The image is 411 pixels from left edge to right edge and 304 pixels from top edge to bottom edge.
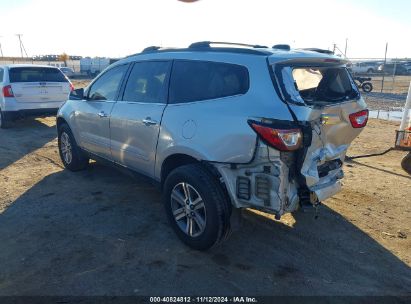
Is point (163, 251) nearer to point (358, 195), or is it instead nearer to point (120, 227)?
point (120, 227)

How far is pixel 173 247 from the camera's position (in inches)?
142

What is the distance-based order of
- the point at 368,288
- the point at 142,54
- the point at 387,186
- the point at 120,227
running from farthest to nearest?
the point at 387,186 → the point at 142,54 → the point at 120,227 → the point at 368,288

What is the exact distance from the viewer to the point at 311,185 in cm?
A: 311

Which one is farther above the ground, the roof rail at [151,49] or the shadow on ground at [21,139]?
the roof rail at [151,49]

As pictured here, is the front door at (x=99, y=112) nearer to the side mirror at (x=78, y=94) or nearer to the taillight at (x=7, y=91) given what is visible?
the side mirror at (x=78, y=94)

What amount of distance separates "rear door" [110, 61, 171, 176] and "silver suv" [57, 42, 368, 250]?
0.01 metres

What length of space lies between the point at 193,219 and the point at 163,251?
17.6 inches

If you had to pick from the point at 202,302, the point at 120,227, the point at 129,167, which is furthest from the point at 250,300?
the point at 129,167

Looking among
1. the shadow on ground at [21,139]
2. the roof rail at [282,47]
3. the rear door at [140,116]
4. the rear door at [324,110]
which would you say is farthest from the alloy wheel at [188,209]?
the shadow on ground at [21,139]

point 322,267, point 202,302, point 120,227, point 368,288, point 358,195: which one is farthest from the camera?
point 358,195

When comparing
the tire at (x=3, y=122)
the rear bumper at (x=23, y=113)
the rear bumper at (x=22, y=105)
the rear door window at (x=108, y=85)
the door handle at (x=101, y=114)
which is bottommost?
the tire at (x=3, y=122)

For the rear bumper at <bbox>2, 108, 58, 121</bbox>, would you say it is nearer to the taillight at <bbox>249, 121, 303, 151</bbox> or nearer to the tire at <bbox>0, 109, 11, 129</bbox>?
the tire at <bbox>0, 109, 11, 129</bbox>

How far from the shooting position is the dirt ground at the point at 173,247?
9.96 ft

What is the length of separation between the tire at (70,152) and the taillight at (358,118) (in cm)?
398
